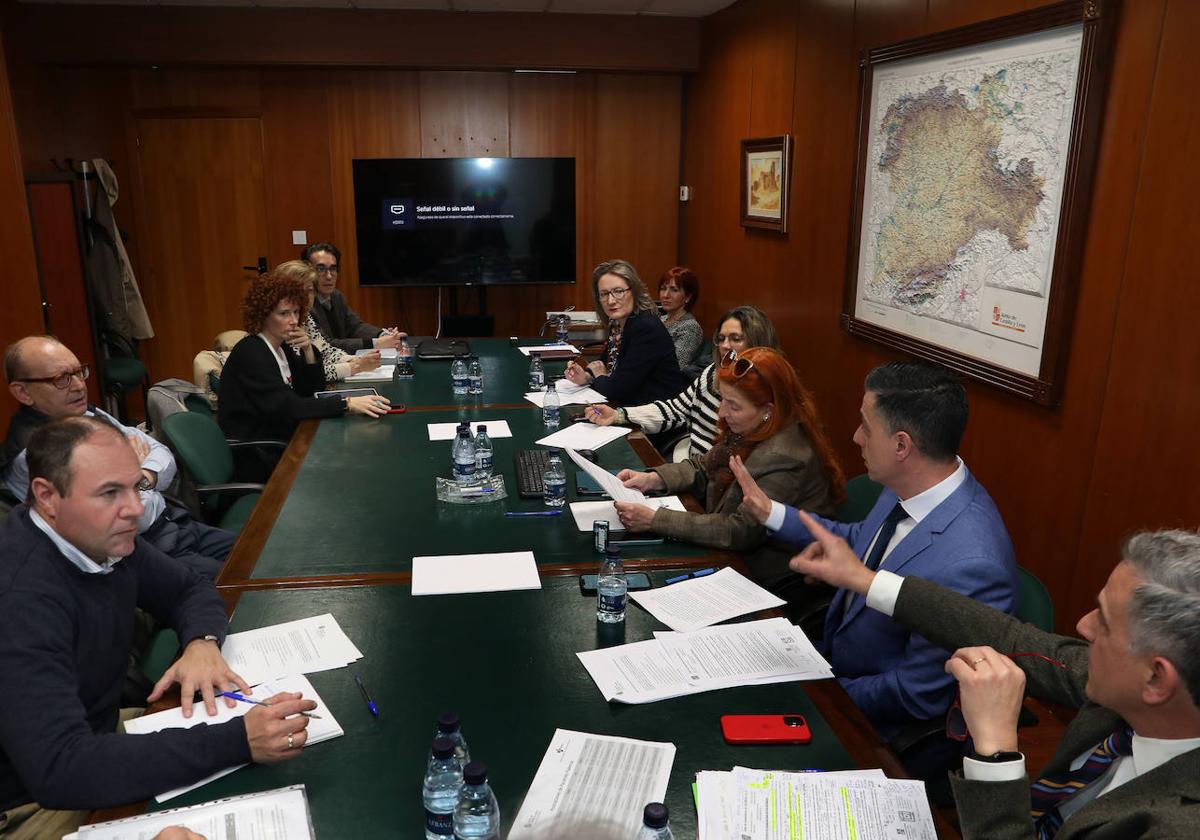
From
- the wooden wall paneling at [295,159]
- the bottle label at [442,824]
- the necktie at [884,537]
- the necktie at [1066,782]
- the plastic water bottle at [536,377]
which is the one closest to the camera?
the bottle label at [442,824]

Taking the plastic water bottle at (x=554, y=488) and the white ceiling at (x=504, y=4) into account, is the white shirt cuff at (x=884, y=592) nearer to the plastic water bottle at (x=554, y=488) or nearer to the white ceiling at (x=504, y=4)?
the plastic water bottle at (x=554, y=488)

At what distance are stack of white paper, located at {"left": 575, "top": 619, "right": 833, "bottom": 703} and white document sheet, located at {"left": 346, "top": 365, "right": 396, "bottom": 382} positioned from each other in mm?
3068

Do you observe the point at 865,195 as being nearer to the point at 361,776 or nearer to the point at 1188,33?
the point at 1188,33

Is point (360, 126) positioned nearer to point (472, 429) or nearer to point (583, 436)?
point (472, 429)

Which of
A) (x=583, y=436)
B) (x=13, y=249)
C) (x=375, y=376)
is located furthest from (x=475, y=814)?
(x=13, y=249)

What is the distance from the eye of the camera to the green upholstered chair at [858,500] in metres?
2.78

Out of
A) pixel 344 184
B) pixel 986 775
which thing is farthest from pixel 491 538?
pixel 344 184

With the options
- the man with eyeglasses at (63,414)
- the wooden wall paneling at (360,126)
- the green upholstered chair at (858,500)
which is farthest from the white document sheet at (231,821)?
the wooden wall paneling at (360,126)

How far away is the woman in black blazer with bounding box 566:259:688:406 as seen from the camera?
4.42 metres

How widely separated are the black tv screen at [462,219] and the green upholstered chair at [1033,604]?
18.9 feet

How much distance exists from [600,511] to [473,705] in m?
1.09

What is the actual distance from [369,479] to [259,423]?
1234 mm

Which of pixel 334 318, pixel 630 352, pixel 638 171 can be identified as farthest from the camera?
pixel 638 171

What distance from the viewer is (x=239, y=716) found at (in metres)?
1.61
